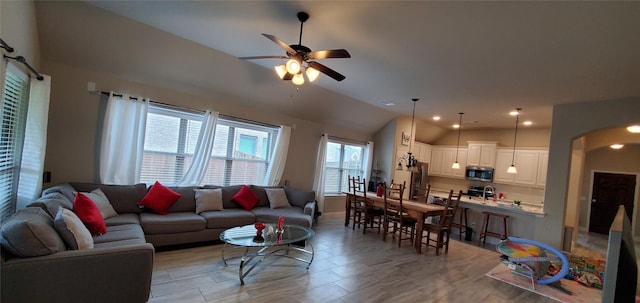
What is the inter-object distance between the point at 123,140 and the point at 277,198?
261 cm

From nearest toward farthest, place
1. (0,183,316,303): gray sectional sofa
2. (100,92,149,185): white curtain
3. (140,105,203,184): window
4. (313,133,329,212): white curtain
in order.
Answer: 1. (0,183,316,303): gray sectional sofa
2. (100,92,149,185): white curtain
3. (140,105,203,184): window
4. (313,133,329,212): white curtain

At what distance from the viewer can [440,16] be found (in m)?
2.47

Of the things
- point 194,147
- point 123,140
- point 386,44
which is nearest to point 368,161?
point 194,147

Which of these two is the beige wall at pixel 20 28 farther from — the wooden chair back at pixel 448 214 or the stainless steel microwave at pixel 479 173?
the stainless steel microwave at pixel 479 173

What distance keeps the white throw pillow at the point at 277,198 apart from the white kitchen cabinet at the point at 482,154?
563 centimetres

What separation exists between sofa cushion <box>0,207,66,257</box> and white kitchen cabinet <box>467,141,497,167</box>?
27.9ft

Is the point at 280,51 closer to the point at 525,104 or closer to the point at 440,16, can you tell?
the point at 440,16

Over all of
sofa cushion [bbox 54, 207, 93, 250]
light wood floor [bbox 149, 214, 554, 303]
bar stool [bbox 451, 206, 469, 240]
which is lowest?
light wood floor [bbox 149, 214, 554, 303]

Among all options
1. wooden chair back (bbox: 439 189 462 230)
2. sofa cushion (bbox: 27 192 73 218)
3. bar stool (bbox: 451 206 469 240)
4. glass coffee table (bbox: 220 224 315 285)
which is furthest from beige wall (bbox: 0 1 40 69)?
bar stool (bbox: 451 206 469 240)

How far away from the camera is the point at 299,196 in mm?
5352

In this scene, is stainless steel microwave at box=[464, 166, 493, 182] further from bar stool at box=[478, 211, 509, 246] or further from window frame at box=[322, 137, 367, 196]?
window frame at box=[322, 137, 367, 196]

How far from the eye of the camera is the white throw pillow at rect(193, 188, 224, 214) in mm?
4254

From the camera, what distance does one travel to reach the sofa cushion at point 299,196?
529 cm

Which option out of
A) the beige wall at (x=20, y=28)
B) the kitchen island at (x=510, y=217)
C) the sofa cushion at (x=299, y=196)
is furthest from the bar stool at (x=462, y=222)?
the beige wall at (x=20, y=28)
